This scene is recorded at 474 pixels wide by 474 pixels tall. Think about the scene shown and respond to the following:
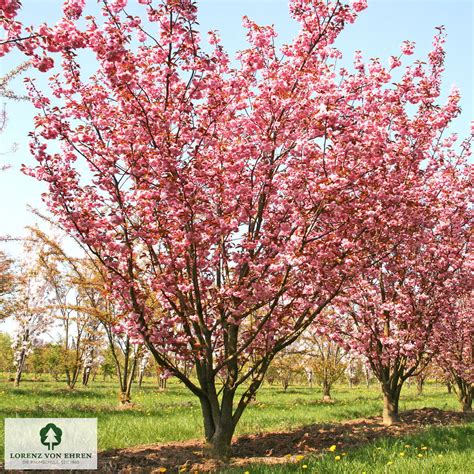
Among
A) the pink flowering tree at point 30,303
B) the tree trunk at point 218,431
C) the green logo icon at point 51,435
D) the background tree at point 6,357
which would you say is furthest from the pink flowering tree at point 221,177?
the background tree at point 6,357

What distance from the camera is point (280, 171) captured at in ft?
24.4

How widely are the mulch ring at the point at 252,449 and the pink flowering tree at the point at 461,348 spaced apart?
13.8 feet

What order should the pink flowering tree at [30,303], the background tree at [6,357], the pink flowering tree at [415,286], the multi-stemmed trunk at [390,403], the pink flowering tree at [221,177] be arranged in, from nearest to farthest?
1. the pink flowering tree at [221,177]
2. the pink flowering tree at [415,286]
3. the multi-stemmed trunk at [390,403]
4. the pink flowering tree at [30,303]
5. the background tree at [6,357]

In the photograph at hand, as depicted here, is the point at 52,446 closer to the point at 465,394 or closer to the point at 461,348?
the point at 461,348

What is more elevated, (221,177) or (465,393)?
(221,177)

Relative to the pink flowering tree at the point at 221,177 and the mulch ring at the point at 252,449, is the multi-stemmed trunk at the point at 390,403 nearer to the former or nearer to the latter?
the mulch ring at the point at 252,449

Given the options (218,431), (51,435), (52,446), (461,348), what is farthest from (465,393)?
(52,446)

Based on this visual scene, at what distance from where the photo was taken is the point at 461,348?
49.0ft

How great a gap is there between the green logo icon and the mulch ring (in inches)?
28.5

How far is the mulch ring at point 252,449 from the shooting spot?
6414mm

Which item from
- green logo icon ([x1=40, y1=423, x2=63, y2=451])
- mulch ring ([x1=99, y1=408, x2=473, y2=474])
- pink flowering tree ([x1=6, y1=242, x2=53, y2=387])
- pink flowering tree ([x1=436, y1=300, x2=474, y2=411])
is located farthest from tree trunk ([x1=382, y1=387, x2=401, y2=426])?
pink flowering tree ([x1=6, y1=242, x2=53, y2=387])

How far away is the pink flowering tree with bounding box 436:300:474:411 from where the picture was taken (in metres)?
13.6

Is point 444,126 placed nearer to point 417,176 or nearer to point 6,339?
point 417,176

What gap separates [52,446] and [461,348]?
41.3 ft
